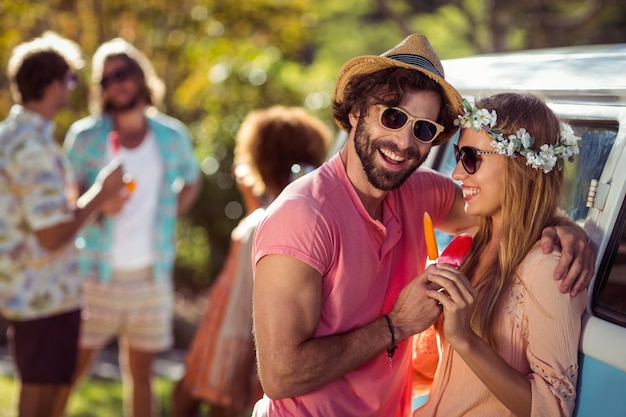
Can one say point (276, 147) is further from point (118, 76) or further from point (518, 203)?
point (518, 203)

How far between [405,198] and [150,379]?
10.5 feet

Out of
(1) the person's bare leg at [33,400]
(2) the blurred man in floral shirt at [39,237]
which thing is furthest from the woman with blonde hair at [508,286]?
(1) the person's bare leg at [33,400]

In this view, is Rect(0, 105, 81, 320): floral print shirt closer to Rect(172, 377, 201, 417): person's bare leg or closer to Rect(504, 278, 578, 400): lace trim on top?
Rect(172, 377, 201, 417): person's bare leg

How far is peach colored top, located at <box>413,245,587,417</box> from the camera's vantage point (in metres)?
2.41

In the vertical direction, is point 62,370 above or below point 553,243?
below

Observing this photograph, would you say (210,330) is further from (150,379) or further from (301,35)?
(301,35)

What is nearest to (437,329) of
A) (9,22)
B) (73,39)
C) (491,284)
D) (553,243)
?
(491,284)

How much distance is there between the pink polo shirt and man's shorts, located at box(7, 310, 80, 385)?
93.7 inches

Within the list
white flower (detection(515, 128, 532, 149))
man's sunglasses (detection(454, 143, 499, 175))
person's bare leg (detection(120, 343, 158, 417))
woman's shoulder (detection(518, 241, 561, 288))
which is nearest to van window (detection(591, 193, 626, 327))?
woman's shoulder (detection(518, 241, 561, 288))

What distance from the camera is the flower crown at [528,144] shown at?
258 cm

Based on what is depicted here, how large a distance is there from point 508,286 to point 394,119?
0.63 meters

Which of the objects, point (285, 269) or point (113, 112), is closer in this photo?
point (285, 269)

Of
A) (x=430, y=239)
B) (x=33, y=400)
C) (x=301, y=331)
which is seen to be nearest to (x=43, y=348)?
(x=33, y=400)

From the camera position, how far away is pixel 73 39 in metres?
10.0
